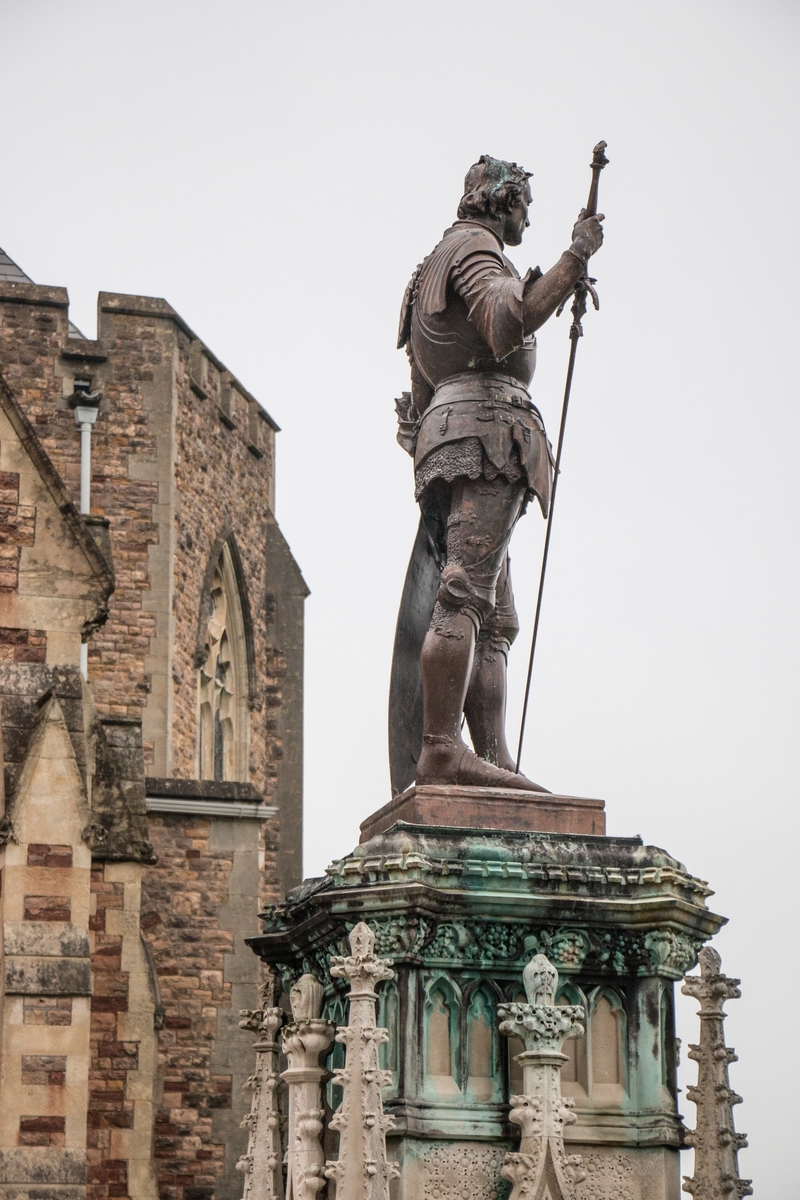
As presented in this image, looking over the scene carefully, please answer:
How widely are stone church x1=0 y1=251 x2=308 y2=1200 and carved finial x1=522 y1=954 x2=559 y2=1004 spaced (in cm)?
729

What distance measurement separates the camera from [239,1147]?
76.9ft

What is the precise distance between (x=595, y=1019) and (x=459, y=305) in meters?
2.71

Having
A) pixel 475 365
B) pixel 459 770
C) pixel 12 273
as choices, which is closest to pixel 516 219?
pixel 475 365

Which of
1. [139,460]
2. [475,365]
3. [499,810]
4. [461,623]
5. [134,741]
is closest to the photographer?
[499,810]

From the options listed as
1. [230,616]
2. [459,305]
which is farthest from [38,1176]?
[230,616]

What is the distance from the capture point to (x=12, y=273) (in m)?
30.4

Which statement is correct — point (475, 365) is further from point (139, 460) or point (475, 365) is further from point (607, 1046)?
point (139, 460)

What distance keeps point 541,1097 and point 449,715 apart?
1.51m

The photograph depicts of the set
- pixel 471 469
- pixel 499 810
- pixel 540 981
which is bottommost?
pixel 540 981

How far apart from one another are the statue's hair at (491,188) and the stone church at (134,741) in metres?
6.56

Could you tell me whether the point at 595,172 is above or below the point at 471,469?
above

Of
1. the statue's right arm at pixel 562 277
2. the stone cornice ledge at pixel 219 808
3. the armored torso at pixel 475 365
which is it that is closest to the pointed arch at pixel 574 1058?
the armored torso at pixel 475 365

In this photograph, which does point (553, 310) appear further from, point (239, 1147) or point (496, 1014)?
point (239, 1147)

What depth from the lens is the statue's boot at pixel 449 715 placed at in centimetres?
877
